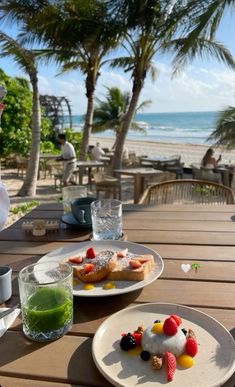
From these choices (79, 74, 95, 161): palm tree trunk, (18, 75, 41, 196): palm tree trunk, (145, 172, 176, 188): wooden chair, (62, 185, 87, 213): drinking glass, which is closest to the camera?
(62, 185, 87, 213): drinking glass

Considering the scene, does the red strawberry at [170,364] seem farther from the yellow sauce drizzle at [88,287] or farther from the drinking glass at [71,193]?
the drinking glass at [71,193]

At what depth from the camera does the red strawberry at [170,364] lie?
718 millimetres

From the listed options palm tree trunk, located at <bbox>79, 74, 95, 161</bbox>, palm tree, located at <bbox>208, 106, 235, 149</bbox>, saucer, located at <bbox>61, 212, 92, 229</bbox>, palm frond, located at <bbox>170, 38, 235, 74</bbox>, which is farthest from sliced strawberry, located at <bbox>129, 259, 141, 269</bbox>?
palm tree trunk, located at <bbox>79, 74, 95, 161</bbox>

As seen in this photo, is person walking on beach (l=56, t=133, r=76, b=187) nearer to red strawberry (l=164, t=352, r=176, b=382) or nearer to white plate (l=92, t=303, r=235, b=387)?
white plate (l=92, t=303, r=235, b=387)

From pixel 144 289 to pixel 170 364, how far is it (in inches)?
15.7

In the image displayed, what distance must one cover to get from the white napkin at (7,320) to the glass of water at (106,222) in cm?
62

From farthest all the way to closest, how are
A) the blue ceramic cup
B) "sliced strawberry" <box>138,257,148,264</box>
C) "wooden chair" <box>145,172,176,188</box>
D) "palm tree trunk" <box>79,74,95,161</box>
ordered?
"palm tree trunk" <box>79,74,95,161</box> < "wooden chair" <box>145,172,176,188</box> < the blue ceramic cup < "sliced strawberry" <box>138,257,148,264</box>

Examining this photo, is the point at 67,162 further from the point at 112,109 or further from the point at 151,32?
the point at 112,109

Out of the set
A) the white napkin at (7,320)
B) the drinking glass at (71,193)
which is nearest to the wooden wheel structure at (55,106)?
the drinking glass at (71,193)

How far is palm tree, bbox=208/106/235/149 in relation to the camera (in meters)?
5.30

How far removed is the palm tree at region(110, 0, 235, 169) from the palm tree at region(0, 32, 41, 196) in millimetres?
2099

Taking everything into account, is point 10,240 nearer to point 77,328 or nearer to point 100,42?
point 77,328

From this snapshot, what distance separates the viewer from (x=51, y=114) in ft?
69.5

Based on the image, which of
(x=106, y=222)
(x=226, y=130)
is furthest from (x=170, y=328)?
(x=226, y=130)
